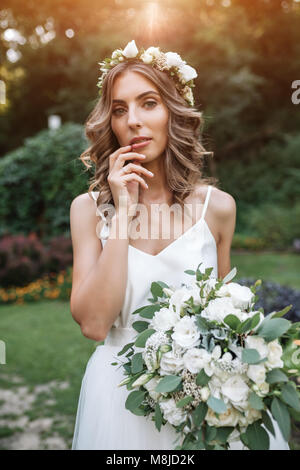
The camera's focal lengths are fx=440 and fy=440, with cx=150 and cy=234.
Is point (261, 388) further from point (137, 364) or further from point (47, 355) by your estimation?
point (47, 355)

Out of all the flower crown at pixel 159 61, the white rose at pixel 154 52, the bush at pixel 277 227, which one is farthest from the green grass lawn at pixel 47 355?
the bush at pixel 277 227

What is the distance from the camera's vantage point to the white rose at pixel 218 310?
4.94ft

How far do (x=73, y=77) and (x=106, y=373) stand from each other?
60.0ft

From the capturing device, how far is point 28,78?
21547 millimetres

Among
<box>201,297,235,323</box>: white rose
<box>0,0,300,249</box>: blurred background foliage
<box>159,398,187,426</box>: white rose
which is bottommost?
<box>159,398,187,426</box>: white rose

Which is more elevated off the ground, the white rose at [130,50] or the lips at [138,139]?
the white rose at [130,50]

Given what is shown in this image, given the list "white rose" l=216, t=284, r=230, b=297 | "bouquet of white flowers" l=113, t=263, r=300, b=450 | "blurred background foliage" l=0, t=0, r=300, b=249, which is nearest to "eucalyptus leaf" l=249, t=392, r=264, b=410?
"bouquet of white flowers" l=113, t=263, r=300, b=450

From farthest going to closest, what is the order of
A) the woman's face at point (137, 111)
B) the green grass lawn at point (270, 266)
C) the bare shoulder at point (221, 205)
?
the green grass lawn at point (270, 266)
the bare shoulder at point (221, 205)
the woman's face at point (137, 111)

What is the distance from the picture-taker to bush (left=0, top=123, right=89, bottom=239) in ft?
30.1

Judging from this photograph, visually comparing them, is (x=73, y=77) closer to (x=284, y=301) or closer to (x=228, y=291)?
(x=284, y=301)

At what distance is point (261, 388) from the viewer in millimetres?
1431

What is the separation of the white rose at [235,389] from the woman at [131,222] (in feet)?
2.16

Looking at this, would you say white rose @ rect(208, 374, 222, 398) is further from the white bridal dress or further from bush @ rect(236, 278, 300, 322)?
bush @ rect(236, 278, 300, 322)

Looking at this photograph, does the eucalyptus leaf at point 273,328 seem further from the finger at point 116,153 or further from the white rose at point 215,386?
the finger at point 116,153
